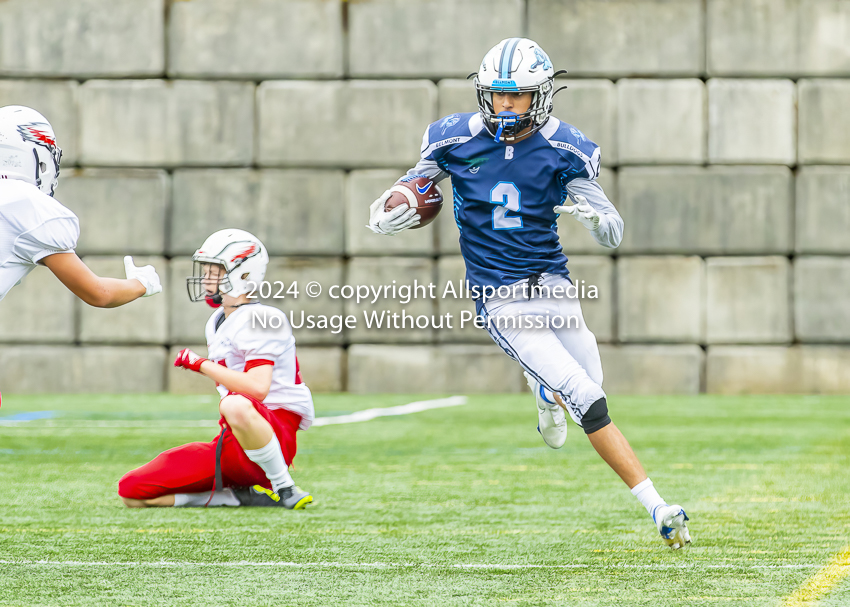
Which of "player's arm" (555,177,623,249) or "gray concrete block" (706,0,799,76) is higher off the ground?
"gray concrete block" (706,0,799,76)

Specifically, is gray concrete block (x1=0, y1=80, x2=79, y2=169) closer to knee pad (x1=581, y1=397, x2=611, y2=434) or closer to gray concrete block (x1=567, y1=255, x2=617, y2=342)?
gray concrete block (x1=567, y1=255, x2=617, y2=342)

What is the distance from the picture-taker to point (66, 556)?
3.42 m

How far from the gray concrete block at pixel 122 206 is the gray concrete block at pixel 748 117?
5465mm

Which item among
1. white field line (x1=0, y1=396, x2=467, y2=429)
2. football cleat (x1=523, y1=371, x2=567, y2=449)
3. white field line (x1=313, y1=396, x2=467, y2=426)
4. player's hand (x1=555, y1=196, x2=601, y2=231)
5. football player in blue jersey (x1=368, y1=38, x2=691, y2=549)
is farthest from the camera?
white field line (x1=313, y1=396, x2=467, y2=426)

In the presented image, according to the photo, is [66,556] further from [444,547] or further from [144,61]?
[144,61]

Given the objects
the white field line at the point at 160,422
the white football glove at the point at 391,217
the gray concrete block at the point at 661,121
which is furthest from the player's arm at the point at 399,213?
the gray concrete block at the point at 661,121

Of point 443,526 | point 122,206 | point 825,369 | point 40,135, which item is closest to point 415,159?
point 122,206

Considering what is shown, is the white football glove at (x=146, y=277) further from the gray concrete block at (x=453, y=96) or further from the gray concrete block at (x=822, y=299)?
the gray concrete block at (x=822, y=299)

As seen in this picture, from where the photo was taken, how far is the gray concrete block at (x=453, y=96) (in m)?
10.6

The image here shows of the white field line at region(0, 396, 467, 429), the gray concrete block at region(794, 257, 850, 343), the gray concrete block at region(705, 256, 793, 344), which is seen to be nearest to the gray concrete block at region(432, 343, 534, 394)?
the white field line at region(0, 396, 467, 429)

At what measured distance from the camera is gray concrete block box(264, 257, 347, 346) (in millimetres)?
10602

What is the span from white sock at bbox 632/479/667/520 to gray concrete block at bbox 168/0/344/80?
771cm

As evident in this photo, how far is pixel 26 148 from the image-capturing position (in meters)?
3.46

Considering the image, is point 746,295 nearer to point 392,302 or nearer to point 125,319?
point 392,302
